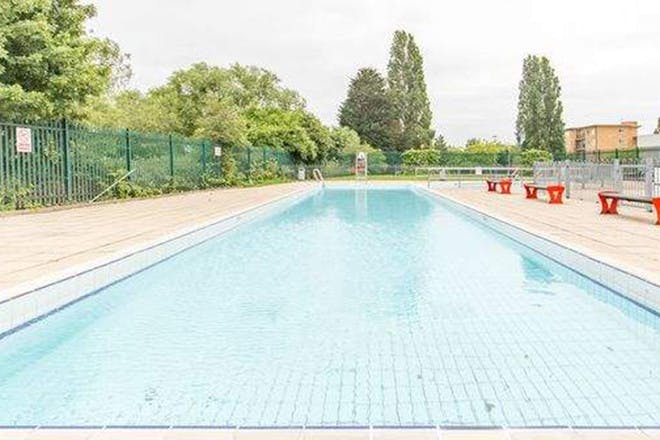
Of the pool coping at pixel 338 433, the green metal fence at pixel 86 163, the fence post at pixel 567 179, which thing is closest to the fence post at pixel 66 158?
the green metal fence at pixel 86 163

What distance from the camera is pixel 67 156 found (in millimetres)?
14883

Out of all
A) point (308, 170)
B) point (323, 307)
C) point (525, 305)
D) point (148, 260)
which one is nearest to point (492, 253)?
point (525, 305)

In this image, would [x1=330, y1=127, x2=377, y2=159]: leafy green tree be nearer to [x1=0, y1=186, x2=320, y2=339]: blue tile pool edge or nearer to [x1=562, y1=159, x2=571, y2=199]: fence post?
[x1=562, y1=159, x2=571, y2=199]: fence post

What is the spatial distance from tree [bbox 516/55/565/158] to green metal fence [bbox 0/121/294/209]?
3630 centimetres

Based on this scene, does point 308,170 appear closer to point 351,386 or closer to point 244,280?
point 244,280

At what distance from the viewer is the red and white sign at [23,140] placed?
13.0 meters

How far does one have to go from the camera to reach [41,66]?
46.9ft

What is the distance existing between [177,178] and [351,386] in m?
18.7

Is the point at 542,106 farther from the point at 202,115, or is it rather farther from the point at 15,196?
the point at 15,196

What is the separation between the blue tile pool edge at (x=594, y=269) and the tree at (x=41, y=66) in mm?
9638

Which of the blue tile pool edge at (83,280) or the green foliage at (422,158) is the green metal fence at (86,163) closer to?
the blue tile pool edge at (83,280)

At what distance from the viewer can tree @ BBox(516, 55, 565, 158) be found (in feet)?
176

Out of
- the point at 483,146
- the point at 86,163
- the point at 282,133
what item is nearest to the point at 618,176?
the point at 86,163

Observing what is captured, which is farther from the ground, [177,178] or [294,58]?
[294,58]
